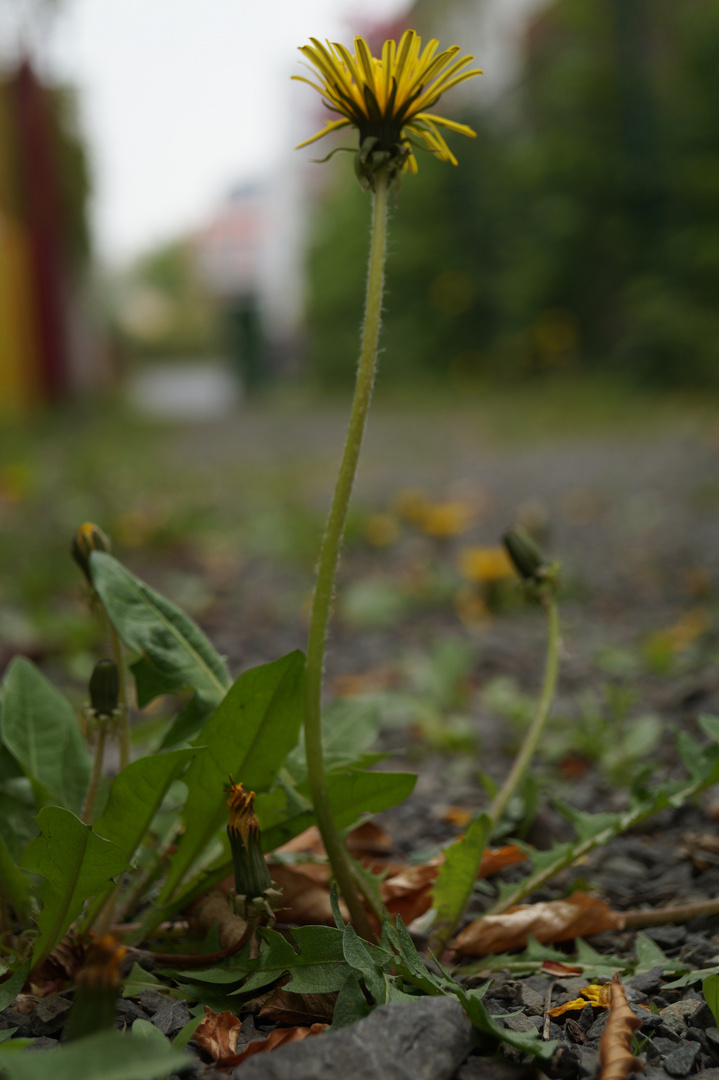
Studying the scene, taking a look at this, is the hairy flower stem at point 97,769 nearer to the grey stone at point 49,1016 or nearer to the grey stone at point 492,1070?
the grey stone at point 49,1016

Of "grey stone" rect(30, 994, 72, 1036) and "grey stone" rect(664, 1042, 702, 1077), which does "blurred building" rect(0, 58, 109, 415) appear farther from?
"grey stone" rect(664, 1042, 702, 1077)

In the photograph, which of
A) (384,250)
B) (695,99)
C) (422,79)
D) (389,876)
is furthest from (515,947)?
(695,99)

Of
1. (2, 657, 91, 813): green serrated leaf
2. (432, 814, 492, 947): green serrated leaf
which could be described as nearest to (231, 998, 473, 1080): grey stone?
(432, 814, 492, 947): green serrated leaf

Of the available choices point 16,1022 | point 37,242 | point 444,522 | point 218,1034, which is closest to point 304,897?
point 218,1034

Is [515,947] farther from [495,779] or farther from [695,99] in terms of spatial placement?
[695,99]

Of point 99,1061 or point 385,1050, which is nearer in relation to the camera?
point 99,1061

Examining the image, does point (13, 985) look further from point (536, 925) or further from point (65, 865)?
point (536, 925)
